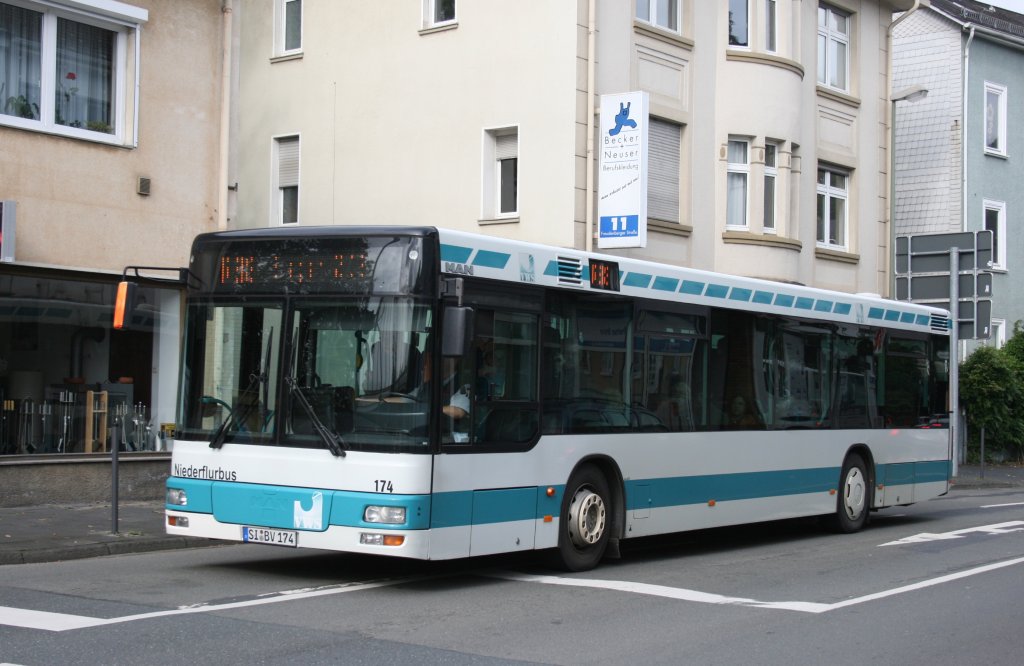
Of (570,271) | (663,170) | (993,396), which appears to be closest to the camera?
(570,271)

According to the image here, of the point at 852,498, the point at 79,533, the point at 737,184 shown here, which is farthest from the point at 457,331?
the point at 737,184

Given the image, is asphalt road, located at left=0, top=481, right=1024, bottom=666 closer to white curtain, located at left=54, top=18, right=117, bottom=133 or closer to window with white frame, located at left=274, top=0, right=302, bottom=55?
white curtain, located at left=54, top=18, right=117, bottom=133

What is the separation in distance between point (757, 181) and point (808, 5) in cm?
449

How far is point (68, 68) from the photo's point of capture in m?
16.1

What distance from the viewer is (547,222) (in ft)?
69.5

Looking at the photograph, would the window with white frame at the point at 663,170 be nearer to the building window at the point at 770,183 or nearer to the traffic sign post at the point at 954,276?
the building window at the point at 770,183

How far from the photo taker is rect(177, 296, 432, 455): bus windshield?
9.66 m

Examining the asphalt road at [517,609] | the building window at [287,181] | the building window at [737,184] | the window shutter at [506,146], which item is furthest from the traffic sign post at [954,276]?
the building window at [287,181]

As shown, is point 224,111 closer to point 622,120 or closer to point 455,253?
point 622,120

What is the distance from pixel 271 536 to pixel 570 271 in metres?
3.45

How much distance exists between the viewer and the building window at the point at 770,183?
24.7m

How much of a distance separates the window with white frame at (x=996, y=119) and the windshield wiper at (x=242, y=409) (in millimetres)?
28364

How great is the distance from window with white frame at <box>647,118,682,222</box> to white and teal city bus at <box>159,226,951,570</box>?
9.36 m

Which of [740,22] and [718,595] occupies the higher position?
[740,22]
